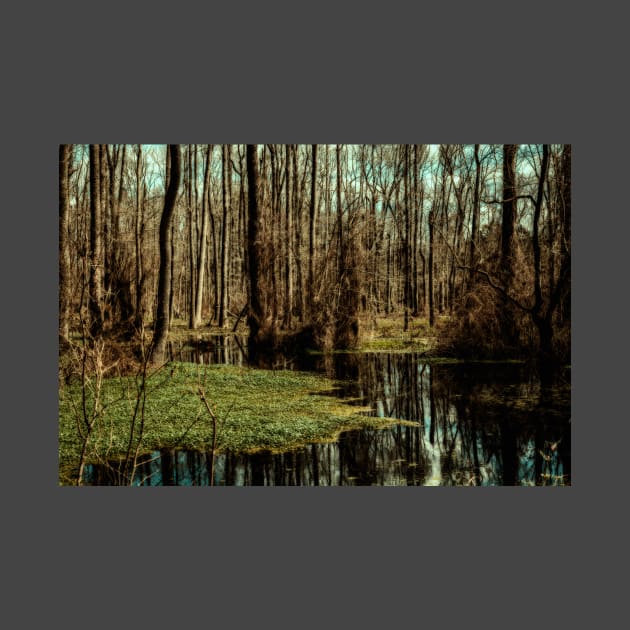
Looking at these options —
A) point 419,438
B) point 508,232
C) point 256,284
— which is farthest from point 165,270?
point 508,232

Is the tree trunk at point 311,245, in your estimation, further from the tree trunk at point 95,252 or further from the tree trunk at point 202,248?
the tree trunk at point 95,252

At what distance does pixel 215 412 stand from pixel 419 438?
7.48 feet

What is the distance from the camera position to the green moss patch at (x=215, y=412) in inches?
251

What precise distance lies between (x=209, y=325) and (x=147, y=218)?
1.43 metres

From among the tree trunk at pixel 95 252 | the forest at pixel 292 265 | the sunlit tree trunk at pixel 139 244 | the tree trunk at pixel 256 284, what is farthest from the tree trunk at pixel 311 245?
the tree trunk at pixel 95 252

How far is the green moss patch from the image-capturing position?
639 cm

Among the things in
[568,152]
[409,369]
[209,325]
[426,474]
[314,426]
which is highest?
[568,152]

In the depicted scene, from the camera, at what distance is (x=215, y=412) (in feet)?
21.8

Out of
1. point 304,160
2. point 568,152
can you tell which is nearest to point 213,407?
point 304,160

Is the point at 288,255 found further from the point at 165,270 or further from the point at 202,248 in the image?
the point at 165,270

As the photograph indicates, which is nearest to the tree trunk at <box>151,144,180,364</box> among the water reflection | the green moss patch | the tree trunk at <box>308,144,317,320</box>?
the green moss patch

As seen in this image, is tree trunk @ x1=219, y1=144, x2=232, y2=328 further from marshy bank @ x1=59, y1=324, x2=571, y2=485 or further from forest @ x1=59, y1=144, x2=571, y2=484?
marshy bank @ x1=59, y1=324, x2=571, y2=485

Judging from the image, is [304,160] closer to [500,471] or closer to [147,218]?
[147,218]

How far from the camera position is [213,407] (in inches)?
263
